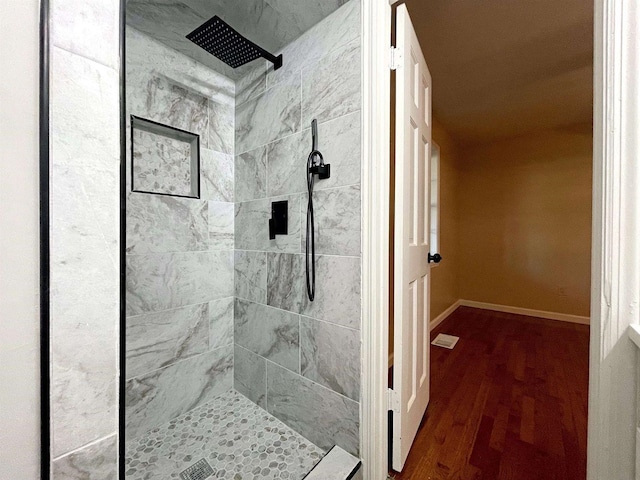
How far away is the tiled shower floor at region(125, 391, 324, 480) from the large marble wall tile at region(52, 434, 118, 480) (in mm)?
952

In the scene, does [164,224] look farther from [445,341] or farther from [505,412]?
[445,341]

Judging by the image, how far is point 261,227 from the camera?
1635mm

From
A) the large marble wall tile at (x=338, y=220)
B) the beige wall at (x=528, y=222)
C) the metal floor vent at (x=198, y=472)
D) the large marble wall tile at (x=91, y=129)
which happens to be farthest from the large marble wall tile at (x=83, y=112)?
the beige wall at (x=528, y=222)

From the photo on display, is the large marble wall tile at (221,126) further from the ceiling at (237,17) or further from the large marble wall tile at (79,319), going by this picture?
the large marble wall tile at (79,319)

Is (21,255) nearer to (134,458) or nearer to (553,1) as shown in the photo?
(134,458)

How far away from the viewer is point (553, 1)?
1553 mm

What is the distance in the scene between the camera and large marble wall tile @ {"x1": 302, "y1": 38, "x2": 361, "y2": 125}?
1178 mm

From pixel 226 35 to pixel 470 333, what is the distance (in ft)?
11.1

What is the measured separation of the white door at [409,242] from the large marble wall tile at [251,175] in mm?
808

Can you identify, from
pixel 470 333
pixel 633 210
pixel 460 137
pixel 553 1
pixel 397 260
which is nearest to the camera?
pixel 633 210

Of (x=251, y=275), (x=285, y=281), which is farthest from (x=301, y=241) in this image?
(x=251, y=275)

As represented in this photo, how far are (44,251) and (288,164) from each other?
1.17m

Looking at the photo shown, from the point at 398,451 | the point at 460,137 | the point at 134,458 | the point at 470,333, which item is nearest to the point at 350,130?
the point at 398,451

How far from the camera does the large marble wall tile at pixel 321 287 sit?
1.18m
